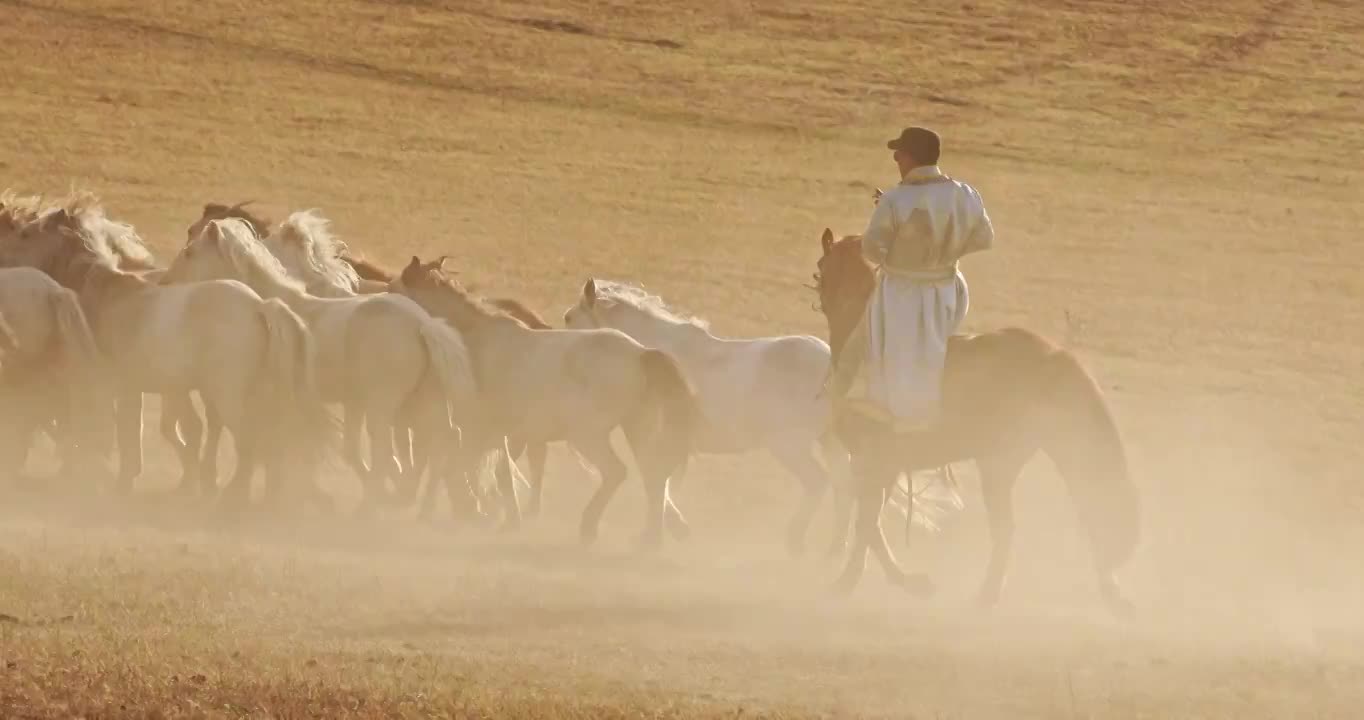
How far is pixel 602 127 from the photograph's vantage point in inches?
1667

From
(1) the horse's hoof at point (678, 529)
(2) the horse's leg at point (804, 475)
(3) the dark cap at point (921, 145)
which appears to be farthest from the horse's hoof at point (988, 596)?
(1) the horse's hoof at point (678, 529)

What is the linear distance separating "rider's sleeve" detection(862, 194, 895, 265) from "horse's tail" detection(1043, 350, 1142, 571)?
121 centimetres

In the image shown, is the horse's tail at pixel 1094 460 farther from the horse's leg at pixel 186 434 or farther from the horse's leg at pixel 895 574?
the horse's leg at pixel 186 434

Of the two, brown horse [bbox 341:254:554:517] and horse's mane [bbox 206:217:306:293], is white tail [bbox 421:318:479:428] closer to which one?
brown horse [bbox 341:254:554:517]

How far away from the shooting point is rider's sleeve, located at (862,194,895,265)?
12109 mm

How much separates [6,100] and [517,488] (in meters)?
24.7

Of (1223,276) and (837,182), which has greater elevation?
(837,182)

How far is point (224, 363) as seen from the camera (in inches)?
576

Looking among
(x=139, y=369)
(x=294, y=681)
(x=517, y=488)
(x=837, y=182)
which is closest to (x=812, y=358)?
(x=517, y=488)

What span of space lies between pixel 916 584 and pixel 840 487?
148cm

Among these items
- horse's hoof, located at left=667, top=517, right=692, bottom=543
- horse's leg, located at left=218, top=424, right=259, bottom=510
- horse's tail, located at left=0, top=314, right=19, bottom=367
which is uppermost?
horse's tail, located at left=0, top=314, right=19, bottom=367

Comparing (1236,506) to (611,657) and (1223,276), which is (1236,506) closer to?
(611,657)

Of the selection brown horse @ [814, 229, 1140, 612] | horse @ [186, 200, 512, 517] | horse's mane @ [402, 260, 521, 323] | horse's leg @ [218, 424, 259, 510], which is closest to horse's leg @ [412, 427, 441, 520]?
horse @ [186, 200, 512, 517]

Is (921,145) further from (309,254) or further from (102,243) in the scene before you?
(102,243)
